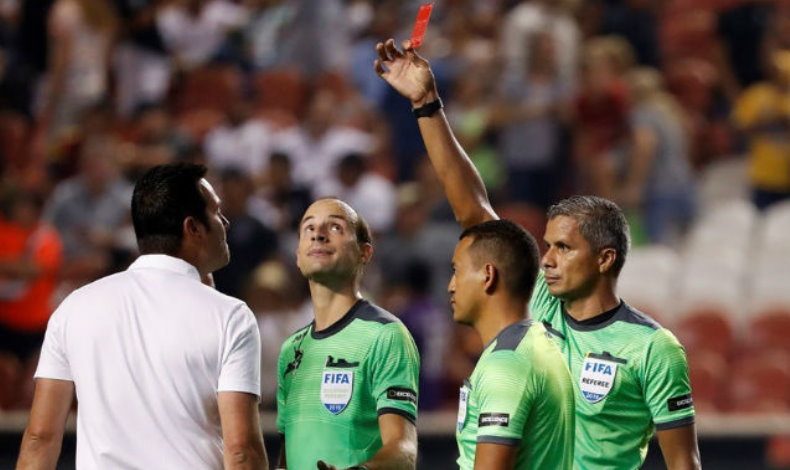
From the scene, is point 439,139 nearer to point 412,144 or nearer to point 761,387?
point 761,387

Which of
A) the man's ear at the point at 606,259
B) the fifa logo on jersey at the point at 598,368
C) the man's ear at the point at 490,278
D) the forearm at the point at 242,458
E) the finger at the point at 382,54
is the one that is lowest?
the forearm at the point at 242,458

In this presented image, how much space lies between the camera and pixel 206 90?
1269 cm

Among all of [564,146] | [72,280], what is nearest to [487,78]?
[564,146]

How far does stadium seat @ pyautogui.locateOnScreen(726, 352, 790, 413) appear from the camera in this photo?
10.7m

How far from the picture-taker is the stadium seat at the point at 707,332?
442 inches

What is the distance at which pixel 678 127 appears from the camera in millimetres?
12258

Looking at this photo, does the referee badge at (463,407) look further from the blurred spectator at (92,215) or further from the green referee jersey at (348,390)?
the blurred spectator at (92,215)

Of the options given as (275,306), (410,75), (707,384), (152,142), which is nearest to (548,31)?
(707,384)

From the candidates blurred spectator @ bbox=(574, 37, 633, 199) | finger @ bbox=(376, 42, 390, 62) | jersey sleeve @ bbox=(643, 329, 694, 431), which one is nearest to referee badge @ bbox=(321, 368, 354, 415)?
jersey sleeve @ bbox=(643, 329, 694, 431)

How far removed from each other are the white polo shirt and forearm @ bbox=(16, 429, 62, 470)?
0.08 meters

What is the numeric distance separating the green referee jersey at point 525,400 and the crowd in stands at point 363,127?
616cm

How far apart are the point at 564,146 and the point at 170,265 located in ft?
26.5

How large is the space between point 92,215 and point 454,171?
20.7ft

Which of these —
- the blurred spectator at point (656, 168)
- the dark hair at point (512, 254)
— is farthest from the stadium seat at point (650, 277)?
the dark hair at point (512, 254)
